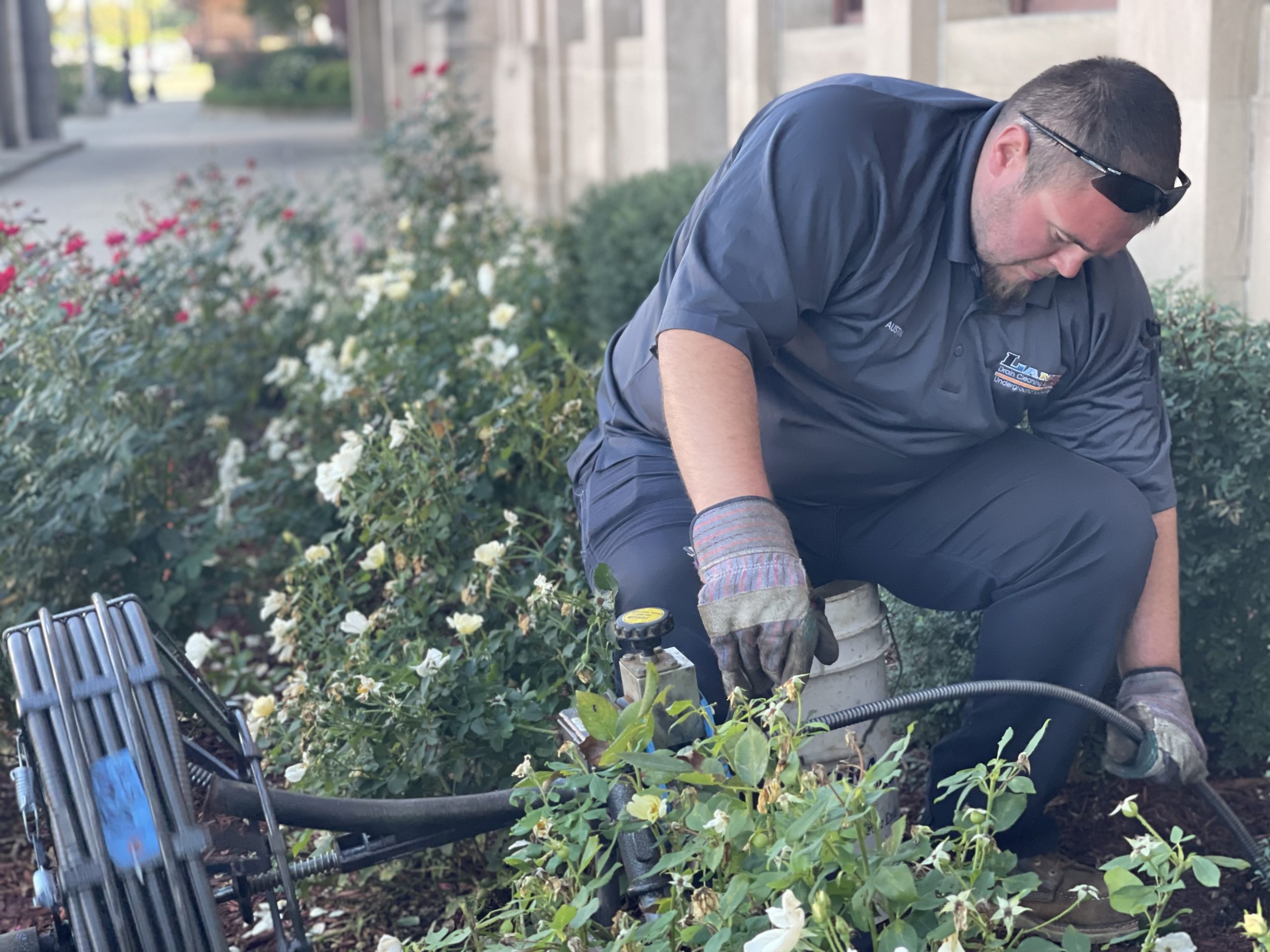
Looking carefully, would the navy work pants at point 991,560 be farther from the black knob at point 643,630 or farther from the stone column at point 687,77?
the stone column at point 687,77

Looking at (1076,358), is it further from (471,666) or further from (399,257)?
(399,257)

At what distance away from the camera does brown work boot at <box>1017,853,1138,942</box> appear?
7.93ft

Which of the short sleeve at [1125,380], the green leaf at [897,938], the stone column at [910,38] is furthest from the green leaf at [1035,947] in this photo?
the stone column at [910,38]

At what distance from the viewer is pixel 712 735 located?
1714mm

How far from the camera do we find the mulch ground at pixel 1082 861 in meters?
2.49

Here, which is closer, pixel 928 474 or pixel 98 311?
pixel 928 474

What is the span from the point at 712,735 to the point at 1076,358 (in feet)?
4.03

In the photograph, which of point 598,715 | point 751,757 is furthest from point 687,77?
point 751,757

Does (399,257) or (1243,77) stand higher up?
(1243,77)

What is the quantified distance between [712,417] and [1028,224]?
0.65 m

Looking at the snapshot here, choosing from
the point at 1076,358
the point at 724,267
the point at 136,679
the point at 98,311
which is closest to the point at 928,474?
the point at 1076,358

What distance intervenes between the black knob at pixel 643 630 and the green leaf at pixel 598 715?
18 cm

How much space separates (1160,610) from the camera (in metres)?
2.52

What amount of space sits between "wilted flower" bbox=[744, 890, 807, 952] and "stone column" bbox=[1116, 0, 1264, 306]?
8.13 ft
